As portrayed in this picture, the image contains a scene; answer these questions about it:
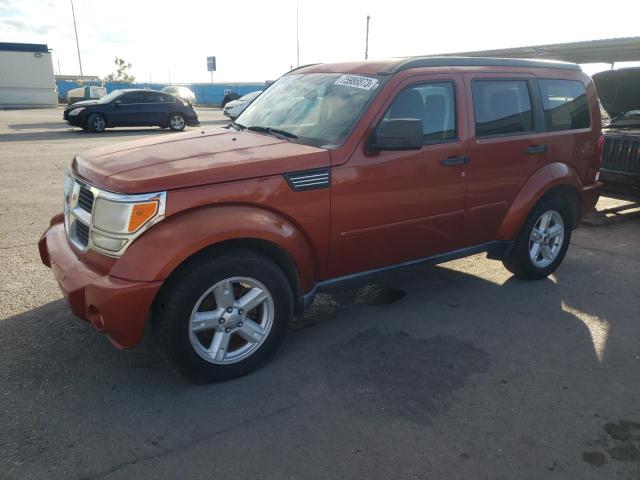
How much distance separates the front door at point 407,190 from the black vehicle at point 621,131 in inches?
172

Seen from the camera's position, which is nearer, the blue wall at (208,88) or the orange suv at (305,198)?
the orange suv at (305,198)

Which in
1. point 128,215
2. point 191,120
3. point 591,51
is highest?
point 591,51

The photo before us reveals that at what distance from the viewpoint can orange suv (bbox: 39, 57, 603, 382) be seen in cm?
282

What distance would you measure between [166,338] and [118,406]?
46 cm

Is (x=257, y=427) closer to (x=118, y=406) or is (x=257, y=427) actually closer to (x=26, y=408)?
(x=118, y=406)

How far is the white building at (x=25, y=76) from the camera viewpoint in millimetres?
34094

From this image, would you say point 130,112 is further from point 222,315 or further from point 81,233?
point 222,315

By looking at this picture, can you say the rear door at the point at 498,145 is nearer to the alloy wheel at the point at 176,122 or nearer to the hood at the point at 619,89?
the hood at the point at 619,89

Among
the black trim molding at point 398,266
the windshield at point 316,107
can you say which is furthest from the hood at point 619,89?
the windshield at point 316,107

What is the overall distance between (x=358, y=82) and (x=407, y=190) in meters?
0.87

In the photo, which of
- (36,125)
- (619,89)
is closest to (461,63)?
(619,89)

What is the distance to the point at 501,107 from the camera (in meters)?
4.27

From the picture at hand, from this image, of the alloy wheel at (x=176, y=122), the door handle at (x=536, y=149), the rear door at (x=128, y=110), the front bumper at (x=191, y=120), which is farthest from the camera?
the front bumper at (x=191, y=120)

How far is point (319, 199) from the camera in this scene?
3.27 meters
